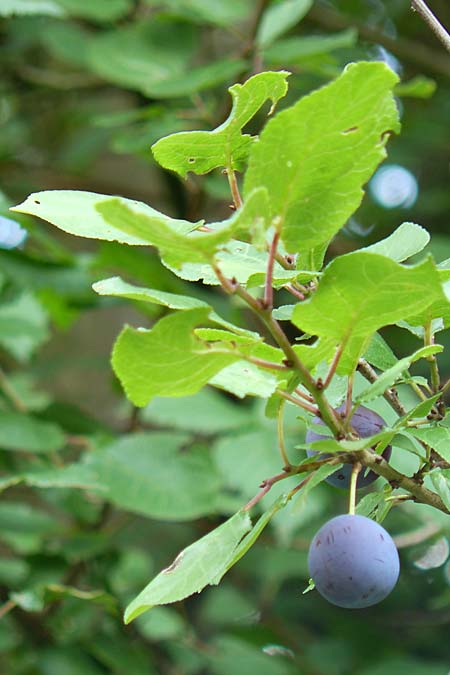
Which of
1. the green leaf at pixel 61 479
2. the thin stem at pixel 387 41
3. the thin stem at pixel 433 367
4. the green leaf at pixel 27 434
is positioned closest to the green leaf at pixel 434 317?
the thin stem at pixel 433 367

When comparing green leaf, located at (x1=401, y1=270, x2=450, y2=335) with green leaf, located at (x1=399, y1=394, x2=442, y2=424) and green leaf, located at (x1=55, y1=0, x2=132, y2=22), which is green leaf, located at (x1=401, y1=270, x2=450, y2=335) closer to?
green leaf, located at (x1=399, y1=394, x2=442, y2=424)

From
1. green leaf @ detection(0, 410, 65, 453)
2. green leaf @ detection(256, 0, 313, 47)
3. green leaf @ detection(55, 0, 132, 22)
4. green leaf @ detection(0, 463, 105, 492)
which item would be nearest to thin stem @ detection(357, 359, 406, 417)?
green leaf @ detection(0, 463, 105, 492)

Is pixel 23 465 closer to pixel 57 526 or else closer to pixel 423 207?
pixel 57 526

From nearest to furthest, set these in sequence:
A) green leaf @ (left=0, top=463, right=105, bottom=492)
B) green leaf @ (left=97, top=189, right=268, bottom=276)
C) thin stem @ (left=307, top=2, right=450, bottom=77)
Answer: green leaf @ (left=97, top=189, right=268, bottom=276) → green leaf @ (left=0, top=463, right=105, bottom=492) → thin stem @ (left=307, top=2, right=450, bottom=77)

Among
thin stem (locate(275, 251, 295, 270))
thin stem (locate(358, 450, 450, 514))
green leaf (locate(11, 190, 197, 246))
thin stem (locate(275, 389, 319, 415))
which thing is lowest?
thin stem (locate(358, 450, 450, 514))

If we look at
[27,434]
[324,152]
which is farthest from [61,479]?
[324,152]

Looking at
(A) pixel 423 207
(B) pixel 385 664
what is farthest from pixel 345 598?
(A) pixel 423 207

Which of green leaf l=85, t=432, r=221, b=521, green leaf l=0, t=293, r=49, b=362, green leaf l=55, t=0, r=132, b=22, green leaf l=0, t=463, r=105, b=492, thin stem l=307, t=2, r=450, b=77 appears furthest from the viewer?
thin stem l=307, t=2, r=450, b=77
